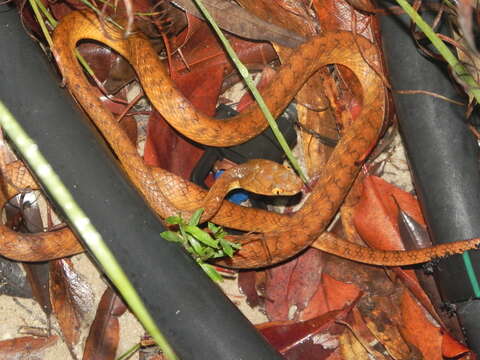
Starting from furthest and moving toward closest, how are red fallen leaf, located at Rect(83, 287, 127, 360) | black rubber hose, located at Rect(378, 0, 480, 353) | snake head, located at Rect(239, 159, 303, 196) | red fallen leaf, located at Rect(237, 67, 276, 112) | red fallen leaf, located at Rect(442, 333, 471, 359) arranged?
1. red fallen leaf, located at Rect(237, 67, 276, 112)
2. snake head, located at Rect(239, 159, 303, 196)
3. red fallen leaf, located at Rect(83, 287, 127, 360)
4. red fallen leaf, located at Rect(442, 333, 471, 359)
5. black rubber hose, located at Rect(378, 0, 480, 353)

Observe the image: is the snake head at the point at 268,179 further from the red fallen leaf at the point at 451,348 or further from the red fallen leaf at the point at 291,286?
the red fallen leaf at the point at 451,348

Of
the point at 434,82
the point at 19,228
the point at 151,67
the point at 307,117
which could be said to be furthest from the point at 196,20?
the point at 19,228

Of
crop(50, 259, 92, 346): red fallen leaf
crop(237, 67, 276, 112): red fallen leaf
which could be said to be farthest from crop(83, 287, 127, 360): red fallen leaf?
crop(237, 67, 276, 112): red fallen leaf

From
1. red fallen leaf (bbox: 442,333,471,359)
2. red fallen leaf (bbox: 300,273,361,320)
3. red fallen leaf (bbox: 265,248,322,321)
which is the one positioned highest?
red fallen leaf (bbox: 265,248,322,321)

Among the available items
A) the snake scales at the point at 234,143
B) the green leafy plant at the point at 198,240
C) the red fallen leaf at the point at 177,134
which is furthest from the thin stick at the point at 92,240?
the red fallen leaf at the point at 177,134

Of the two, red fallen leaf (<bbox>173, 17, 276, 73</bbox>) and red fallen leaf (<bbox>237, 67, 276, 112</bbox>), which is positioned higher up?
red fallen leaf (<bbox>173, 17, 276, 73</bbox>)

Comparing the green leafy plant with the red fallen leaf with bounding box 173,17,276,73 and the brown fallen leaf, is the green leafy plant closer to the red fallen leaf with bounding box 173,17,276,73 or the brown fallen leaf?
the red fallen leaf with bounding box 173,17,276,73
